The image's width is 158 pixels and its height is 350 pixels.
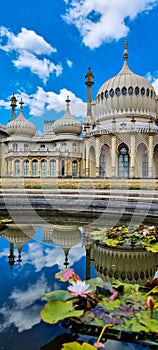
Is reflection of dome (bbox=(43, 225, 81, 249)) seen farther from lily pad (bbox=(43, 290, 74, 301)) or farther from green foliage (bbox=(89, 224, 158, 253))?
lily pad (bbox=(43, 290, 74, 301))

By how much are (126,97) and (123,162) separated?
20.5 ft

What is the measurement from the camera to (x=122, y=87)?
26.4 m

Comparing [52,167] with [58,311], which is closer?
[58,311]

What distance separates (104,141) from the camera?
24547 millimetres

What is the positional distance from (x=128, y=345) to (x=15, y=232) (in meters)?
5.35

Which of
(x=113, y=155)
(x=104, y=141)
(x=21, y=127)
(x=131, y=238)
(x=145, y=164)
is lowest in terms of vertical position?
(x=131, y=238)

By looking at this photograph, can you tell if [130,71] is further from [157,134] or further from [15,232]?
[15,232]

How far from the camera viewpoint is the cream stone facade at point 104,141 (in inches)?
945

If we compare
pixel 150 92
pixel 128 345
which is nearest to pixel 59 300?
pixel 128 345

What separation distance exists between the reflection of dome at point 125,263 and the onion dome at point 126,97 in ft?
72.6

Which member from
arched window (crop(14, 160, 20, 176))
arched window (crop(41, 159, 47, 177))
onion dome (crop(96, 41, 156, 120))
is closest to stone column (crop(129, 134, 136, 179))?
onion dome (crop(96, 41, 156, 120))

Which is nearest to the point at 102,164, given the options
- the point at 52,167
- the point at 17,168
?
the point at 52,167

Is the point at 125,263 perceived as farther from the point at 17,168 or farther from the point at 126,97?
the point at 17,168

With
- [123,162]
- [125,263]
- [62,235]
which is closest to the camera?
[125,263]
